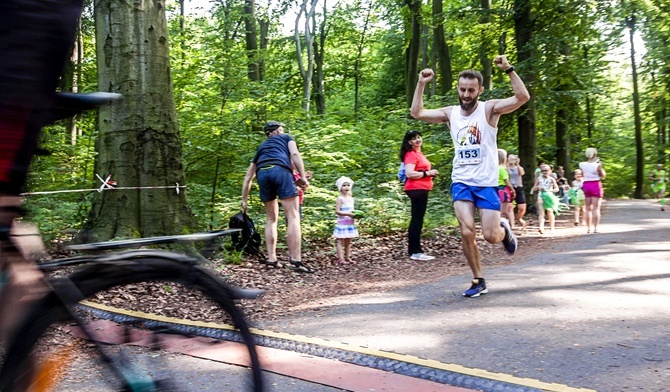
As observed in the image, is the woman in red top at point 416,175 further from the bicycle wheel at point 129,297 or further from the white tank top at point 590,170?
the bicycle wheel at point 129,297

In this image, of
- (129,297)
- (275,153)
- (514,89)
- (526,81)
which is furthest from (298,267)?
(526,81)

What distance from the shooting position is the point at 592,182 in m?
13.7

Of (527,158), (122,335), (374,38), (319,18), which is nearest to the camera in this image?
(122,335)

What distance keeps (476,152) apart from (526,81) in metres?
12.0

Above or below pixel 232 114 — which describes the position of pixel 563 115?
above

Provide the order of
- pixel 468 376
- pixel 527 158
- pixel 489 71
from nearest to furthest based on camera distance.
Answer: pixel 468 376 → pixel 527 158 → pixel 489 71

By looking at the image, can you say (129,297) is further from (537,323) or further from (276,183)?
(276,183)

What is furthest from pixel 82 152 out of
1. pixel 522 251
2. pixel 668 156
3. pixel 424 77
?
pixel 668 156

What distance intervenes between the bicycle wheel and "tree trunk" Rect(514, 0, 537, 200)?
1609cm

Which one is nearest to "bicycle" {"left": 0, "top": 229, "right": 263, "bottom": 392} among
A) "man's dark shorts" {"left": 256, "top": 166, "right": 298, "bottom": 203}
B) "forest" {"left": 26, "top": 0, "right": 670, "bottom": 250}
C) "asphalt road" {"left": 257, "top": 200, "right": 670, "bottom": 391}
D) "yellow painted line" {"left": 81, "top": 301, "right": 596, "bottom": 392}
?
"yellow painted line" {"left": 81, "top": 301, "right": 596, "bottom": 392}

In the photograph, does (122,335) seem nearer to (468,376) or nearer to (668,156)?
(468,376)

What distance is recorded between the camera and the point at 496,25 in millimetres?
18984

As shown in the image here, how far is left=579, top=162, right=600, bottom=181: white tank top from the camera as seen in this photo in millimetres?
13500

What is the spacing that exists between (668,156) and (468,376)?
120ft
